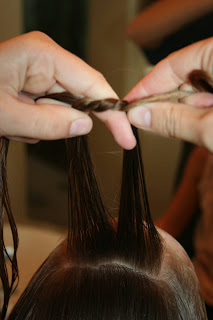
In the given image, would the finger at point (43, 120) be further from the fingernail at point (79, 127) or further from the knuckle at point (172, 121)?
the knuckle at point (172, 121)

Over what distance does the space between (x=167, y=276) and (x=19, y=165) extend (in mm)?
1783

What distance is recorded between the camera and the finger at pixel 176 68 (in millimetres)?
615

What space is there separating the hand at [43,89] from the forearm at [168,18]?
644 mm

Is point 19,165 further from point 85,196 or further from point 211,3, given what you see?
point 85,196

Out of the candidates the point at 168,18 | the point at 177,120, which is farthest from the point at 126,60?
the point at 177,120

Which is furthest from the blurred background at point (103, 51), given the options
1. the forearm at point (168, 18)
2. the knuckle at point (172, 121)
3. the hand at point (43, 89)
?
the knuckle at point (172, 121)

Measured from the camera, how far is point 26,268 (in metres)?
1.39

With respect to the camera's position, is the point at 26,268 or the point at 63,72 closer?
the point at 63,72

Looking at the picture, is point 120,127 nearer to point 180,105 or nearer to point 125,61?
point 180,105

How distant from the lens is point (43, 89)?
2.33 ft

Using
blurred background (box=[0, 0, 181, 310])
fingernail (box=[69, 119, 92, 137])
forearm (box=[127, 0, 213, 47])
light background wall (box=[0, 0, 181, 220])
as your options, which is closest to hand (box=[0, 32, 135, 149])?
fingernail (box=[69, 119, 92, 137])

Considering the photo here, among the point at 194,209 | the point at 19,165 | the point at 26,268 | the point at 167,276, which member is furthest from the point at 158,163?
the point at 167,276

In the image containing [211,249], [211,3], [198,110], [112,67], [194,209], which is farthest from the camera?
[112,67]

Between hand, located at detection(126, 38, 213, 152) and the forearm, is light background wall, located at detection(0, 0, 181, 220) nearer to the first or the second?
the forearm
